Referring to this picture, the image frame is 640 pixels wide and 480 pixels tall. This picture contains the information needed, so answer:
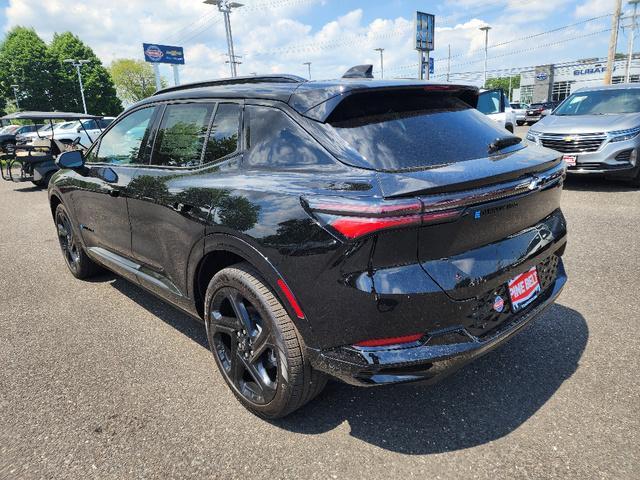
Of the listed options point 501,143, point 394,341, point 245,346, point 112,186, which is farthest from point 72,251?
point 501,143

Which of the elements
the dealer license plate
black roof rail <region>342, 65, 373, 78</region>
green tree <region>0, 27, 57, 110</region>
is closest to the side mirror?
black roof rail <region>342, 65, 373, 78</region>

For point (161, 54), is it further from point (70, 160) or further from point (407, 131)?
point (407, 131)

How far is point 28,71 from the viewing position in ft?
186

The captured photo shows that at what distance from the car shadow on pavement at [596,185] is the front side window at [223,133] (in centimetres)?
716

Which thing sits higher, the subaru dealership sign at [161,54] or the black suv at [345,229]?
the subaru dealership sign at [161,54]

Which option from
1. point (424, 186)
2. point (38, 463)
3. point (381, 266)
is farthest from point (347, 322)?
point (38, 463)

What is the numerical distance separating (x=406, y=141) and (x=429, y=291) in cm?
77

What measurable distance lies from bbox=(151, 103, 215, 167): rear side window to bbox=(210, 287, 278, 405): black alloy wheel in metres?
0.91

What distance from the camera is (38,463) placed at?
2195 millimetres

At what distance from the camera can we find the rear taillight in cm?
177

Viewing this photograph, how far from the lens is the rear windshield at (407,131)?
2.12m

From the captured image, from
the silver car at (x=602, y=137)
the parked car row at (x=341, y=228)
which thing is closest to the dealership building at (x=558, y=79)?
the silver car at (x=602, y=137)

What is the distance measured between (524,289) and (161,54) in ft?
152

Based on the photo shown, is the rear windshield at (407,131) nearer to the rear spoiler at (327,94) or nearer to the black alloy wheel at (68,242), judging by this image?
the rear spoiler at (327,94)
